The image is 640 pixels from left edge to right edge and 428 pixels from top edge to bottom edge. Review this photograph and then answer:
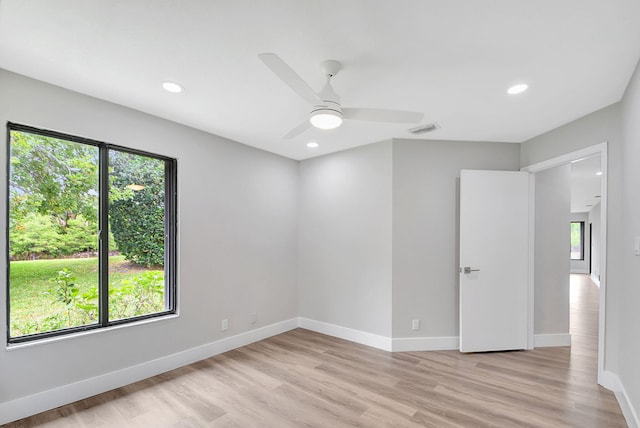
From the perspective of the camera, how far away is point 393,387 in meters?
2.72

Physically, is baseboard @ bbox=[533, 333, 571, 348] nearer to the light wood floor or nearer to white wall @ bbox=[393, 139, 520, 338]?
the light wood floor

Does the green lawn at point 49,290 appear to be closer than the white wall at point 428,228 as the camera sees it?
Yes

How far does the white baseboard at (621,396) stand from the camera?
2.06 m

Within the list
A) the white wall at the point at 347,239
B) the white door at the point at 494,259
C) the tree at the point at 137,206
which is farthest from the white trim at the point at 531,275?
the tree at the point at 137,206

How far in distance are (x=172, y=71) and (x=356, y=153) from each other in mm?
2429

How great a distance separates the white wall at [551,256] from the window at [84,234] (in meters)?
4.25

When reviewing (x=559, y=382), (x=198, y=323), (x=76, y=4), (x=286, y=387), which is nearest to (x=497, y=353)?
(x=559, y=382)

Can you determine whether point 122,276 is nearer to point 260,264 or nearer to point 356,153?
point 260,264

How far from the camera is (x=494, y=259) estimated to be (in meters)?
3.53

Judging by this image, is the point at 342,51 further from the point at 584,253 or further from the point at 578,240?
the point at 578,240

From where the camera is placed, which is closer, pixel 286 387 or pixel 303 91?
pixel 303 91

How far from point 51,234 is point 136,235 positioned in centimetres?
64

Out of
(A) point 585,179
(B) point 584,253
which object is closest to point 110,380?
(A) point 585,179

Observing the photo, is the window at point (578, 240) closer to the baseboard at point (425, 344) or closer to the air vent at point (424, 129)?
the baseboard at point (425, 344)
